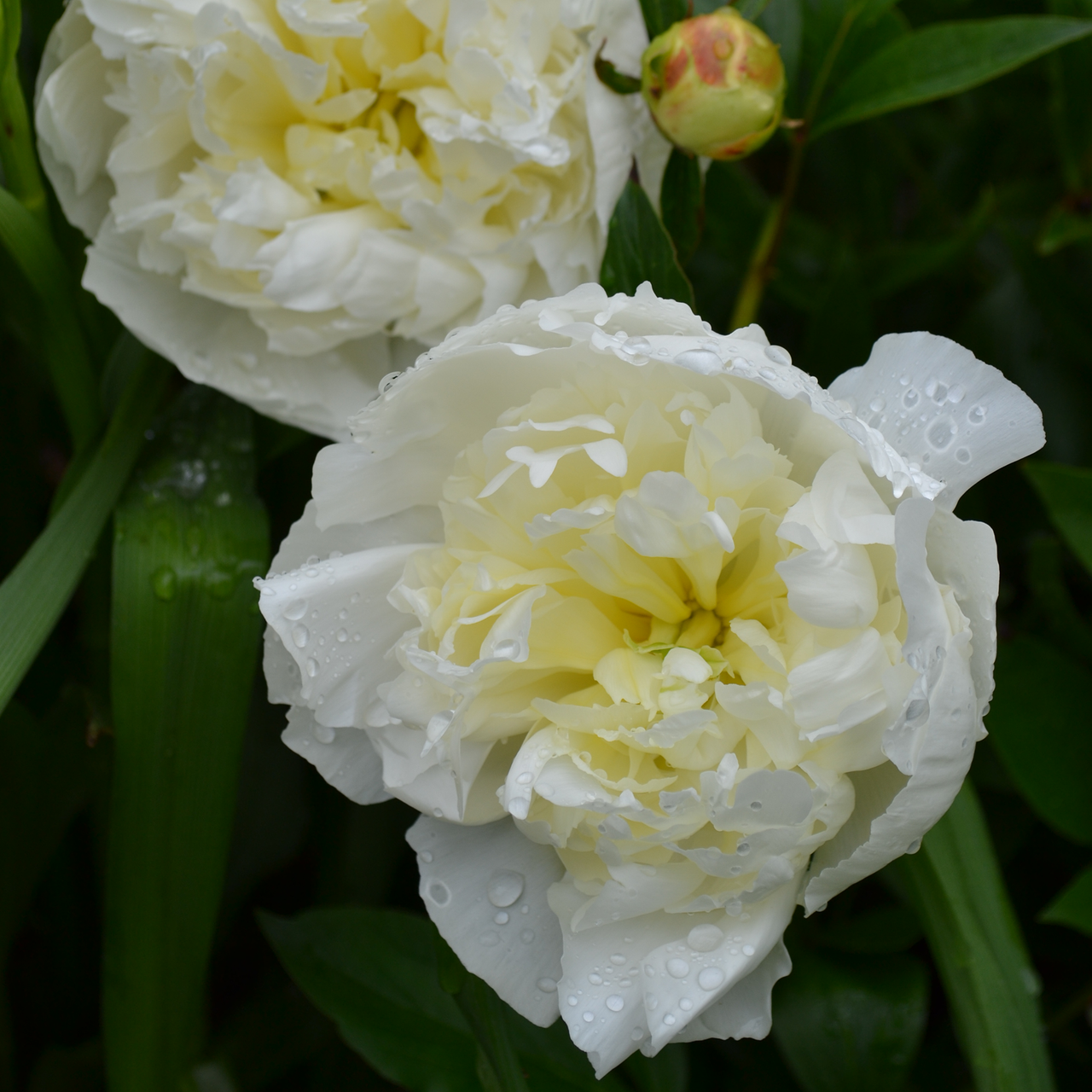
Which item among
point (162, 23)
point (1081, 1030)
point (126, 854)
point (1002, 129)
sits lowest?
point (1081, 1030)

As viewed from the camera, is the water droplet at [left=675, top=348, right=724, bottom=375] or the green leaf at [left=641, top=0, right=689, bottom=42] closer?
the water droplet at [left=675, top=348, right=724, bottom=375]

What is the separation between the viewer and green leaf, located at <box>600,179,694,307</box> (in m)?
0.53

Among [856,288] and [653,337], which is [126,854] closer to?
[653,337]

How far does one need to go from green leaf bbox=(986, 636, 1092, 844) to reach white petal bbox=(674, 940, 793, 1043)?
29 centimetres

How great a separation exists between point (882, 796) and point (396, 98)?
44 centimetres

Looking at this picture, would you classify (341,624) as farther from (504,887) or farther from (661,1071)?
(661,1071)

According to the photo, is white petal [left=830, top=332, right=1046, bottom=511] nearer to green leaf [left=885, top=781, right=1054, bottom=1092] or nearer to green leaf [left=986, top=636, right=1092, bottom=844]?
green leaf [left=885, top=781, right=1054, bottom=1092]

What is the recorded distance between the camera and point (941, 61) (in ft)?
2.01

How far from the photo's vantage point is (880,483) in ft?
1.36

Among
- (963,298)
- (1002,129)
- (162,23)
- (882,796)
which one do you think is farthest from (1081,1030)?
(162,23)

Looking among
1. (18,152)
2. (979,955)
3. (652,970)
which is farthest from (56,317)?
(979,955)

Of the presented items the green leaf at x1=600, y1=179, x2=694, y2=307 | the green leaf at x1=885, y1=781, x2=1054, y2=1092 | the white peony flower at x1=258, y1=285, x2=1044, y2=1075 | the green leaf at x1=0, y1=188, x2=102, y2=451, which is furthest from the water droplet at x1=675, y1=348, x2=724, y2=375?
the green leaf at x1=0, y1=188, x2=102, y2=451

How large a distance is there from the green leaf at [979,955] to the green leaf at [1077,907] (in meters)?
0.06

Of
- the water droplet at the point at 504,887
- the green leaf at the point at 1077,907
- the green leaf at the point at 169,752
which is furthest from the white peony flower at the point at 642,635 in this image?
the green leaf at the point at 1077,907
